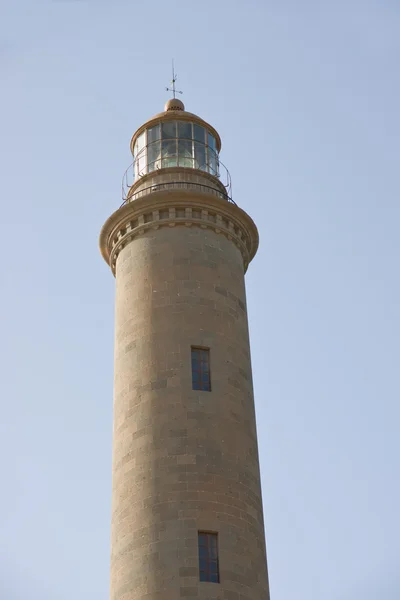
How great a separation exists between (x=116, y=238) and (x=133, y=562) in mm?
10201

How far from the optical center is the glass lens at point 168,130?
1287 inches

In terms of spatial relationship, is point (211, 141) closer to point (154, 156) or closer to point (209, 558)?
point (154, 156)

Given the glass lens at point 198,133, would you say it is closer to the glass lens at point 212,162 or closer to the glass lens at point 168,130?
the glass lens at point 212,162

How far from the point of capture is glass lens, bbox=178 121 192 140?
32.7 metres

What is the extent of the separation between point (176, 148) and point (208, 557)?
1365 centimetres

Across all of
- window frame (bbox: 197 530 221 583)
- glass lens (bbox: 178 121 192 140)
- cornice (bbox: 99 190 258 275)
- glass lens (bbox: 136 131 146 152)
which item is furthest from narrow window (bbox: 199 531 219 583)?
glass lens (bbox: 136 131 146 152)

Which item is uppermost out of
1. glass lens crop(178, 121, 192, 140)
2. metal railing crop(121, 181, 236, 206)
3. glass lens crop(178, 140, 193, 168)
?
glass lens crop(178, 121, 192, 140)

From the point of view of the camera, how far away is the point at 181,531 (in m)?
24.8

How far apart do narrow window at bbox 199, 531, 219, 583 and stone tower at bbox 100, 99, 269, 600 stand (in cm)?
3

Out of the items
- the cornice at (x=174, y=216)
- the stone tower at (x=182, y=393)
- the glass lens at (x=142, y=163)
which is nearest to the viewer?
the stone tower at (x=182, y=393)

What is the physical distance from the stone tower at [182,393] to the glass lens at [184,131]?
193 millimetres

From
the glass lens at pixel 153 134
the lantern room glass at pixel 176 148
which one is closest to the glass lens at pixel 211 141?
the lantern room glass at pixel 176 148

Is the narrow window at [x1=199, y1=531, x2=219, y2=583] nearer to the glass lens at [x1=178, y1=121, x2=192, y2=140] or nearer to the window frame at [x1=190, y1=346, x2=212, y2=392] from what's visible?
the window frame at [x1=190, y1=346, x2=212, y2=392]

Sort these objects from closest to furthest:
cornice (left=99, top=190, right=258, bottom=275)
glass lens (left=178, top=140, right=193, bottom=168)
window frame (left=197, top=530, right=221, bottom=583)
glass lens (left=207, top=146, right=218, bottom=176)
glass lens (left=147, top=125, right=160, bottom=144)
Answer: window frame (left=197, top=530, right=221, bottom=583) → cornice (left=99, top=190, right=258, bottom=275) → glass lens (left=178, top=140, right=193, bottom=168) → glass lens (left=207, top=146, right=218, bottom=176) → glass lens (left=147, top=125, right=160, bottom=144)
